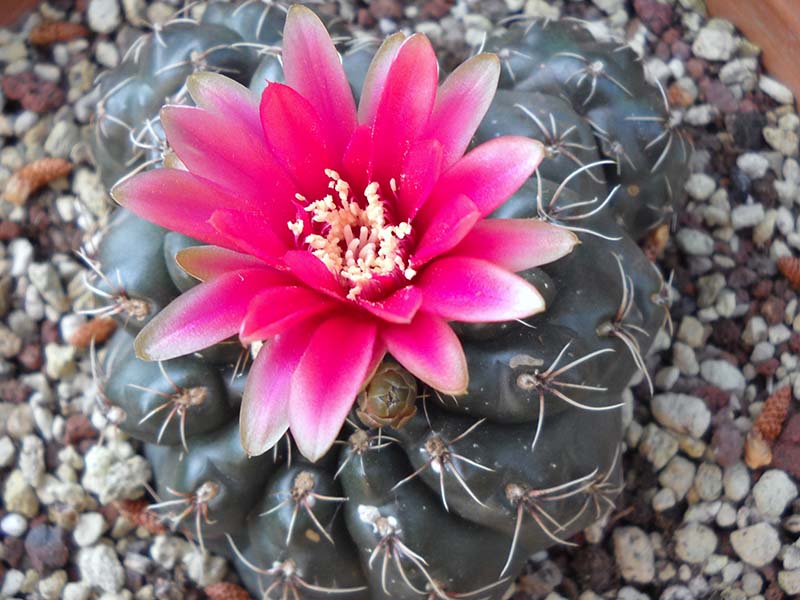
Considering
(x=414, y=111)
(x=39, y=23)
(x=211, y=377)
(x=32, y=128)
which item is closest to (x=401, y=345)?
(x=414, y=111)

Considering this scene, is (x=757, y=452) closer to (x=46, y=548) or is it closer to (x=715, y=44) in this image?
(x=715, y=44)

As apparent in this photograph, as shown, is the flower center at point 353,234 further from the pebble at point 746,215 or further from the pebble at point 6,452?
the pebble at point 746,215

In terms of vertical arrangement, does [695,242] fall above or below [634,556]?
above

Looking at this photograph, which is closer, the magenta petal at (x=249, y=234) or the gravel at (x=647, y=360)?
the magenta petal at (x=249, y=234)

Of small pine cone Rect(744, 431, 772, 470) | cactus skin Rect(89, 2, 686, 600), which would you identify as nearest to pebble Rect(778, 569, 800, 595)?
small pine cone Rect(744, 431, 772, 470)

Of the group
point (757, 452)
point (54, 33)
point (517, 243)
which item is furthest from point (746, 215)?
point (54, 33)

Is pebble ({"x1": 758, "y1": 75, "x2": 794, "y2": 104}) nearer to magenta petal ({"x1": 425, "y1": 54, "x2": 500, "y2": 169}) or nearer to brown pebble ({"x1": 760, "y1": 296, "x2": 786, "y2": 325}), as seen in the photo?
brown pebble ({"x1": 760, "y1": 296, "x2": 786, "y2": 325})

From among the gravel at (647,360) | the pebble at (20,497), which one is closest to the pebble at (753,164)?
the gravel at (647,360)
